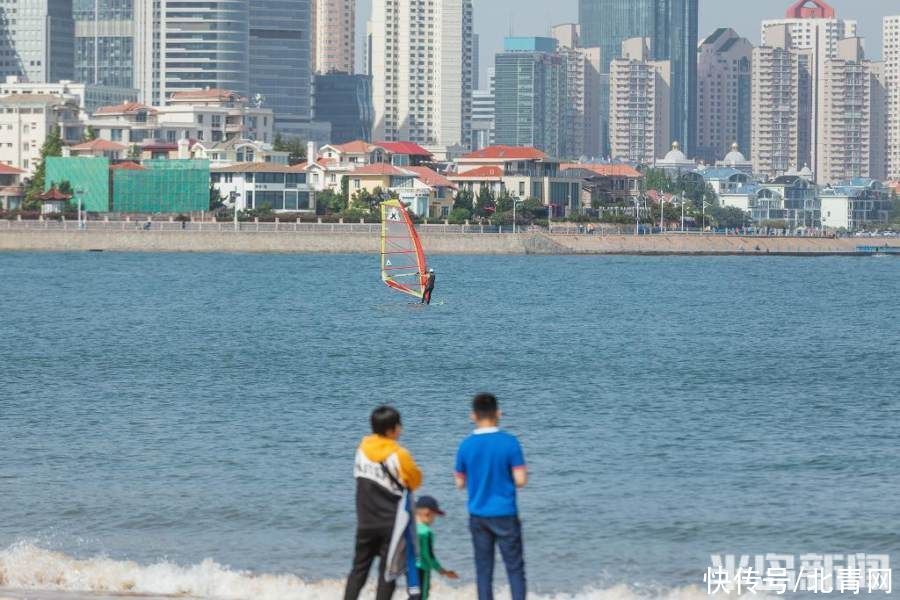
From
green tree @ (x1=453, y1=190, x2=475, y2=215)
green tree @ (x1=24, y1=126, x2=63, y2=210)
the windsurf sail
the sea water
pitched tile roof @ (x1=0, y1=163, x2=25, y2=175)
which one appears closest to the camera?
the sea water

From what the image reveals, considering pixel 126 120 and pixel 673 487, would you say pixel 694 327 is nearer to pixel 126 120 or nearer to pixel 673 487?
pixel 673 487

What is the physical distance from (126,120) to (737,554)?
6163 inches

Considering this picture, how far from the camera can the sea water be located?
2022cm

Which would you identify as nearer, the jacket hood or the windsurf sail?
the jacket hood

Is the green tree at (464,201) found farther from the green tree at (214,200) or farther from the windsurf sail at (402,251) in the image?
the windsurf sail at (402,251)

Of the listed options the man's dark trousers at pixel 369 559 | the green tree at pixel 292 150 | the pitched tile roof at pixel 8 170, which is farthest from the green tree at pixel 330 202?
the man's dark trousers at pixel 369 559

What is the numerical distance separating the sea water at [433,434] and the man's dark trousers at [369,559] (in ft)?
8.23

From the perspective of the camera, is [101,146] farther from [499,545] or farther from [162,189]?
[499,545]

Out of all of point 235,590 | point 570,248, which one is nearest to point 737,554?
point 235,590

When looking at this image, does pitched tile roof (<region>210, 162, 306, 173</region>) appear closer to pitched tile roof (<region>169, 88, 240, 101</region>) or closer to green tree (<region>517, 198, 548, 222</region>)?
green tree (<region>517, 198, 548, 222</region>)

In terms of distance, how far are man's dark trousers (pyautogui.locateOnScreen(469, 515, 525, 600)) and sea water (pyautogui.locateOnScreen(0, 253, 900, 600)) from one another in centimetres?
344

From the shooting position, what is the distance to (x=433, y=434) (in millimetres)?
30250

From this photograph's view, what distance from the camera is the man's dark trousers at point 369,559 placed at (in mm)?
14578

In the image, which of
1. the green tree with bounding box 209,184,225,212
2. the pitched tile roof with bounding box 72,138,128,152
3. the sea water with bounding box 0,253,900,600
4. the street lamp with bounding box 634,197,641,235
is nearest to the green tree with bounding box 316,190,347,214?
the green tree with bounding box 209,184,225,212
